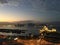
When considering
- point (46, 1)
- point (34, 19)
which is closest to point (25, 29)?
point (34, 19)

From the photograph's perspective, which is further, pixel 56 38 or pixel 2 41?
pixel 2 41

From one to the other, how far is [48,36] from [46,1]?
1.58 ft

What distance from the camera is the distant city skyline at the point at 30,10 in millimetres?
2266

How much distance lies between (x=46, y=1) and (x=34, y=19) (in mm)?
299

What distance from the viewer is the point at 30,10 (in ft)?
7.65

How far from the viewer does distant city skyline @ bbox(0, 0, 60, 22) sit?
2.27 m

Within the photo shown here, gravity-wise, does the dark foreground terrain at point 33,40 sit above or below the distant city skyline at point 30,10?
below

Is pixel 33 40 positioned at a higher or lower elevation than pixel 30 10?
lower

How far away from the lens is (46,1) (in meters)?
2.28

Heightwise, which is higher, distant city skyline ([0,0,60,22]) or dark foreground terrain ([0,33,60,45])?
distant city skyline ([0,0,60,22])

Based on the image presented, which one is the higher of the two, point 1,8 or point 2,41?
point 1,8

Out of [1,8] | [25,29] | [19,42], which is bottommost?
[19,42]

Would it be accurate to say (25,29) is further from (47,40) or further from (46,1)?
(46,1)

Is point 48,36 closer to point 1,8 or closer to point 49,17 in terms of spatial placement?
point 49,17
